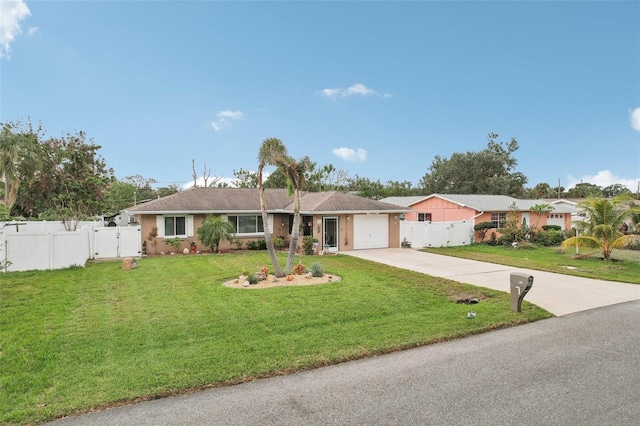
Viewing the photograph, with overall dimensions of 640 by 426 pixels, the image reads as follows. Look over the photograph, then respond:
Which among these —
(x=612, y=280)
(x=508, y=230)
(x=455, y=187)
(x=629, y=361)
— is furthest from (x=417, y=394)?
(x=455, y=187)

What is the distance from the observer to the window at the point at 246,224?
1989 centimetres

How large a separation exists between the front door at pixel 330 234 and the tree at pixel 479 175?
3257 centimetres

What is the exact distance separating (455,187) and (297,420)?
47.8 meters

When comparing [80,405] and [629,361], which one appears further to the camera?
[629,361]

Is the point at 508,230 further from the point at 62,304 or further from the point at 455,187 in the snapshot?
the point at 455,187

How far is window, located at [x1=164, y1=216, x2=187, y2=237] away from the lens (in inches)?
723

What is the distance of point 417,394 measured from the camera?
4422 millimetres

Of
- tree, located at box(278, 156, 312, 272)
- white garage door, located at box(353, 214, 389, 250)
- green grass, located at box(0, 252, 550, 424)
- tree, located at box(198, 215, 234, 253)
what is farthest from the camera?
white garage door, located at box(353, 214, 389, 250)

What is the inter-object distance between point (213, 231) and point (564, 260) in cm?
1682

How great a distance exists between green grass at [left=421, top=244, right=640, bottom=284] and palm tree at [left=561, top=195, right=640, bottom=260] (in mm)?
753

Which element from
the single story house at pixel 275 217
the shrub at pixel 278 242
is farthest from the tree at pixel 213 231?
the shrub at pixel 278 242

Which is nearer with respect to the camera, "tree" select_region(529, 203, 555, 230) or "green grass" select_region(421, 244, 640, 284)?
"green grass" select_region(421, 244, 640, 284)

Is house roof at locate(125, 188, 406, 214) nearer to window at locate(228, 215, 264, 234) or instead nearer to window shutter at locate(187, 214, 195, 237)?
window shutter at locate(187, 214, 195, 237)

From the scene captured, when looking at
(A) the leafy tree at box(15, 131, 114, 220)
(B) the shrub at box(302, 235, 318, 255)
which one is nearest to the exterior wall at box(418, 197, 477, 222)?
(B) the shrub at box(302, 235, 318, 255)
